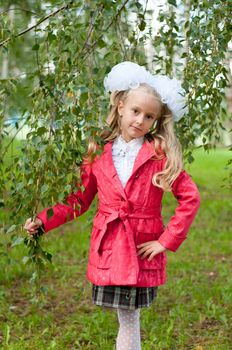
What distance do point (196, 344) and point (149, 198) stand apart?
1.18 metres

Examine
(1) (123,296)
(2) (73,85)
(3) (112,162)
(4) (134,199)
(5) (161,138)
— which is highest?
(2) (73,85)

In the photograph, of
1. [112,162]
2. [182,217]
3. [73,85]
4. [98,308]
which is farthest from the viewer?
[98,308]

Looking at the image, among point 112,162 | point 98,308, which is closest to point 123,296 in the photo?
point 112,162

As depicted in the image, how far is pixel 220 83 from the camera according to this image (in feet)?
10.8

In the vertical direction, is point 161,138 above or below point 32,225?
above

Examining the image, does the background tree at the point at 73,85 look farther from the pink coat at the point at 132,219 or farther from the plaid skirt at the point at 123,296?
the plaid skirt at the point at 123,296

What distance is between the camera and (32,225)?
2920 millimetres

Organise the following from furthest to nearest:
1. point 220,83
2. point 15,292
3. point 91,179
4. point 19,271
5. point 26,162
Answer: point 19,271 < point 15,292 < point 220,83 < point 91,179 < point 26,162

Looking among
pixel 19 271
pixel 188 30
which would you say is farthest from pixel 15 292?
pixel 188 30

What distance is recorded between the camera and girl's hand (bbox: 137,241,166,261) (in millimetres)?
2842

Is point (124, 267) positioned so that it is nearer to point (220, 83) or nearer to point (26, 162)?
point (26, 162)

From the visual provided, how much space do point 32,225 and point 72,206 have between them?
0.19m

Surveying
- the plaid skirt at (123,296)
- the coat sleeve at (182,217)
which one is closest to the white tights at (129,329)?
the plaid skirt at (123,296)

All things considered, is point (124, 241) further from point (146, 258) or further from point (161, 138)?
point (161, 138)
